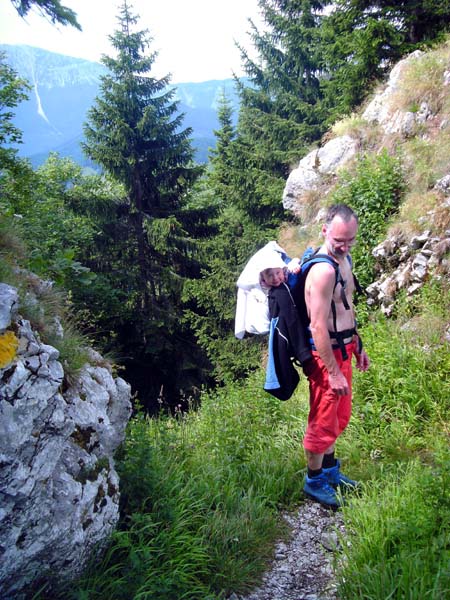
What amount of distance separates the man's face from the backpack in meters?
0.12

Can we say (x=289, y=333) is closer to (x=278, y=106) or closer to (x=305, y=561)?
(x=305, y=561)

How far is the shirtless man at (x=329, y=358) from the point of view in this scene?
306 cm

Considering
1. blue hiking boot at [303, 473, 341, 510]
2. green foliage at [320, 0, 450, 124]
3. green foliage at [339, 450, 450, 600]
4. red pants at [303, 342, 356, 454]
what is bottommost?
Answer: blue hiking boot at [303, 473, 341, 510]

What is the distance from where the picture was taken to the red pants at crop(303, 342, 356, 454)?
129 inches

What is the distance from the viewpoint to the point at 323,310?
304cm

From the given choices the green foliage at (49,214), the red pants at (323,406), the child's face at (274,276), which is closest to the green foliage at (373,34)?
the green foliage at (49,214)

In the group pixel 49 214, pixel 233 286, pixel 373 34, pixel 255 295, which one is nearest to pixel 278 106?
pixel 373 34

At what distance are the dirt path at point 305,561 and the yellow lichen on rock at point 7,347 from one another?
6.30 ft

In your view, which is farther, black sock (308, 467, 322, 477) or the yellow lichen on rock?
black sock (308, 467, 322, 477)

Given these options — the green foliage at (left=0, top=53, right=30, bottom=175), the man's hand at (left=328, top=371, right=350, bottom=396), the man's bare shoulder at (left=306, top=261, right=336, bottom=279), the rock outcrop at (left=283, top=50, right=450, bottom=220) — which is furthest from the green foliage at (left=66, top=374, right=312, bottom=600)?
Answer: the green foliage at (left=0, top=53, right=30, bottom=175)

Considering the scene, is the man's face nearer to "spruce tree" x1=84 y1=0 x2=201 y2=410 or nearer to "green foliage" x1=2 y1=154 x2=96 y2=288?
"green foliage" x1=2 y1=154 x2=96 y2=288

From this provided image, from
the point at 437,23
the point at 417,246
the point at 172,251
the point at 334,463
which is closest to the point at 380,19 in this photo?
the point at 437,23

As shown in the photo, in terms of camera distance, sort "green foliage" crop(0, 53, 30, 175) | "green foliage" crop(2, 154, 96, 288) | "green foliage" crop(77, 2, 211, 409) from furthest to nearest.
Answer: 1. "green foliage" crop(77, 2, 211, 409)
2. "green foliage" crop(0, 53, 30, 175)
3. "green foliage" crop(2, 154, 96, 288)

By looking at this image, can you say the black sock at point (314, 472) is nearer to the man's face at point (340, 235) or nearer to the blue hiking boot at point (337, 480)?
the blue hiking boot at point (337, 480)
